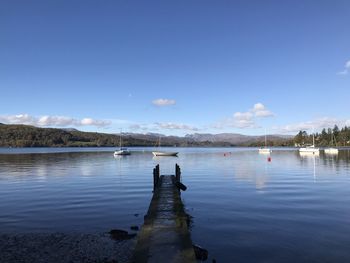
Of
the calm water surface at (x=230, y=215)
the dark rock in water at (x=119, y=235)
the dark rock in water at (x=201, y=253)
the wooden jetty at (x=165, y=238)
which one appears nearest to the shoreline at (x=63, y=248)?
the dark rock in water at (x=119, y=235)

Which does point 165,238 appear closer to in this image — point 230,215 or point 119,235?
point 119,235

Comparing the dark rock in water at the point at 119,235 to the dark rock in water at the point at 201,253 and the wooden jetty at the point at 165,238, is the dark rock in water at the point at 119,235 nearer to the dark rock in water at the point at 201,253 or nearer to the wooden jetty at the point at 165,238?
the wooden jetty at the point at 165,238

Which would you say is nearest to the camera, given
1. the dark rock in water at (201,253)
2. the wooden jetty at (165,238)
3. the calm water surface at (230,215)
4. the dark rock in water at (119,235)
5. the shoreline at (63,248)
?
the wooden jetty at (165,238)

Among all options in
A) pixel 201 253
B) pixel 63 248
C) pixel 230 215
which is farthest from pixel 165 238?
pixel 230 215

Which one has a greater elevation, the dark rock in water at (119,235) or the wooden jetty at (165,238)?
the wooden jetty at (165,238)

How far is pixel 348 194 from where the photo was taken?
34844 millimetres

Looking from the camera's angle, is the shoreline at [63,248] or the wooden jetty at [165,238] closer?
the wooden jetty at [165,238]

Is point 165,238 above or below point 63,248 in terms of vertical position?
above

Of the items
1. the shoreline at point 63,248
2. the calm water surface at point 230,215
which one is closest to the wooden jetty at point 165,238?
the shoreline at point 63,248

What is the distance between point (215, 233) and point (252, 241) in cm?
257

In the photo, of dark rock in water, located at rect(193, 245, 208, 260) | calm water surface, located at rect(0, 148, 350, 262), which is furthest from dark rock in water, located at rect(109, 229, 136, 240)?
dark rock in water, located at rect(193, 245, 208, 260)

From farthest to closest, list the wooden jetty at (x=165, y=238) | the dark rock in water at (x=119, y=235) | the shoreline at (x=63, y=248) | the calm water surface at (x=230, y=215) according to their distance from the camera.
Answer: the dark rock in water at (x=119, y=235)
the calm water surface at (x=230, y=215)
the shoreline at (x=63, y=248)
the wooden jetty at (x=165, y=238)

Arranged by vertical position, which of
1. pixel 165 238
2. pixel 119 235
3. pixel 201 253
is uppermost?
pixel 165 238

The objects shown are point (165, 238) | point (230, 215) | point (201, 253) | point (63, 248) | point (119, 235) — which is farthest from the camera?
point (230, 215)
